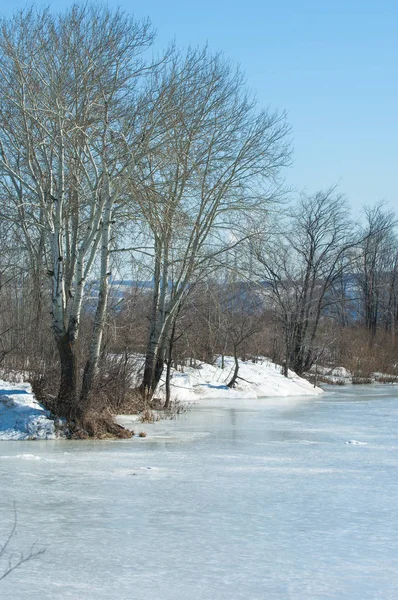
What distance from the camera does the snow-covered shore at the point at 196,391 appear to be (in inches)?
531

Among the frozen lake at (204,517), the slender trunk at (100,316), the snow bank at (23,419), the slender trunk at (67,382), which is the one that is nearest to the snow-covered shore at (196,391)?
the snow bank at (23,419)

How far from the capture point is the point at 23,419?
13555 mm

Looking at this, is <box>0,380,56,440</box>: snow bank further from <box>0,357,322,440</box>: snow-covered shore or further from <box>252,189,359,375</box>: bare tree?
<box>252,189,359,375</box>: bare tree

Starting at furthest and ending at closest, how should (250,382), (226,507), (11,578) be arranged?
(250,382) → (226,507) → (11,578)

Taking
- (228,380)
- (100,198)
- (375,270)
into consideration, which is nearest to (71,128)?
(100,198)

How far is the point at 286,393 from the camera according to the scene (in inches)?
1148

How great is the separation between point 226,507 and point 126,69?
948 centimetres

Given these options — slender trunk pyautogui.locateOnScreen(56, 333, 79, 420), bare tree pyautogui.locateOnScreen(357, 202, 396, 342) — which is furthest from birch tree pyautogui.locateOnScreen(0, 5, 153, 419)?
bare tree pyautogui.locateOnScreen(357, 202, 396, 342)

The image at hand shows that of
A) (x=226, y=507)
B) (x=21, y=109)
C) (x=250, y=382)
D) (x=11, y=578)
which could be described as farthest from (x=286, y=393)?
(x=11, y=578)

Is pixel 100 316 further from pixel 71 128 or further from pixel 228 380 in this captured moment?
pixel 228 380

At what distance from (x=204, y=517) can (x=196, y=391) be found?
18585mm

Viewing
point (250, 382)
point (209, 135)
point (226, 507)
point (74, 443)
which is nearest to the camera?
point (226, 507)

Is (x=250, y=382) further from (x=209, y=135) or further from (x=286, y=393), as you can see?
(x=209, y=135)

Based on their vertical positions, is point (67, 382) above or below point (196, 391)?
above
